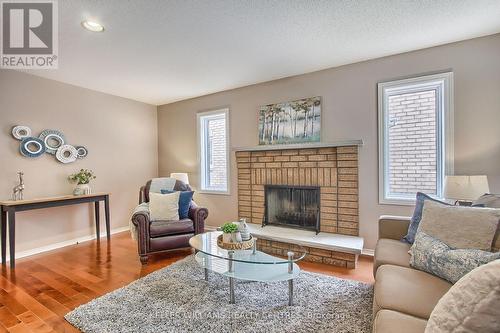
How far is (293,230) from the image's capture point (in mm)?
3484

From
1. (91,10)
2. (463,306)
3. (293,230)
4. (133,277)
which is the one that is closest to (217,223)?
(293,230)

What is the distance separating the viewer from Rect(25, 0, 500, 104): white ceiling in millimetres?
2053

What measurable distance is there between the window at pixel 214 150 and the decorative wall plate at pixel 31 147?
227 centimetres

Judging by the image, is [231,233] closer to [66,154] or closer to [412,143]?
[412,143]

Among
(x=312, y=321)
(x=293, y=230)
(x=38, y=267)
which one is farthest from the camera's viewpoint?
(x=293, y=230)

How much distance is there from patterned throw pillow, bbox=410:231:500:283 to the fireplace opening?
164cm

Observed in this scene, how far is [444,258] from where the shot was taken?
61.4 inches

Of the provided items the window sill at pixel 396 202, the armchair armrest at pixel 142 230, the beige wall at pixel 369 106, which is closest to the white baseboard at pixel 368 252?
the beige wall at pixel 369 106

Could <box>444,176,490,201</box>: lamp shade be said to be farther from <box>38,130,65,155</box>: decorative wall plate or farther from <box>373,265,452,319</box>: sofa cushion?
<box>38,130,65,155</box>: decorative wall plate

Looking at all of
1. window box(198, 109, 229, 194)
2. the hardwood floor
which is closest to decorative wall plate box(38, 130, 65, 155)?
the hardwood floor

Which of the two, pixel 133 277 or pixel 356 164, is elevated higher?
pixel 356 164

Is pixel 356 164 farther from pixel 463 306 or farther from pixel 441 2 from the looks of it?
pixel 463 306

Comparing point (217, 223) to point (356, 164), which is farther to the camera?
point (217, 223)

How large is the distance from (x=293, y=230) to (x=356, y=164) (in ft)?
3.96
